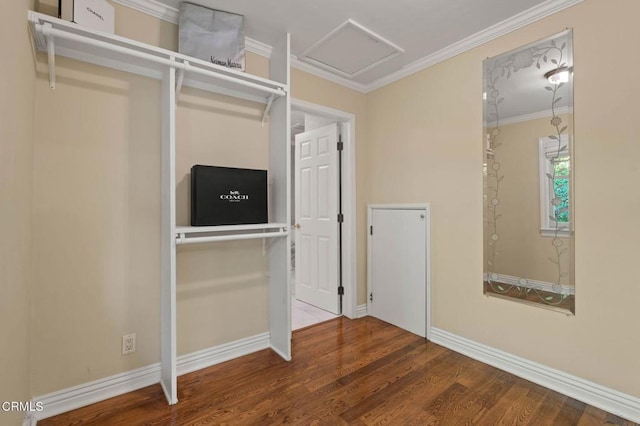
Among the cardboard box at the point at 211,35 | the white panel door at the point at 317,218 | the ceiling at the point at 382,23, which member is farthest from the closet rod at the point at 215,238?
the ceiling at the point at 382,23

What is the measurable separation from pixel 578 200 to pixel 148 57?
274 centimetres

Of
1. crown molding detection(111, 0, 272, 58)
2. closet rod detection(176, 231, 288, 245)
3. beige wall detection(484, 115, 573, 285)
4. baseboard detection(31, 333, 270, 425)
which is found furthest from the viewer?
beige wall detection(484, 115, 573, 285)

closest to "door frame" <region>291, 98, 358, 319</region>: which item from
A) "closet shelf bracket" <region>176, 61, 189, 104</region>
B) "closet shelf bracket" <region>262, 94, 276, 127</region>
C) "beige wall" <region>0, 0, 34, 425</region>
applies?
"closet shelf bracket" <region>262, 94, 276, 127</region>

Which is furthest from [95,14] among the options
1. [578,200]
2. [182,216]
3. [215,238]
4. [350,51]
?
[578,200]

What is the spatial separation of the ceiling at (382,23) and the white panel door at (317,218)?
2.84 ft

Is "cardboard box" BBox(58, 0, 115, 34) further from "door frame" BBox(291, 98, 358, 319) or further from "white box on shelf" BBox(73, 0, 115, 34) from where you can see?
"door frame" BBox(291, 98, 358, 319)

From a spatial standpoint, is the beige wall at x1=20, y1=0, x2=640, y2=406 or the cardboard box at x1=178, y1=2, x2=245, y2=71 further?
the cardboard box at x1=178, y1=2, x2=245, y2=71

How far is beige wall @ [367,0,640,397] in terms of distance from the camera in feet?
5.54

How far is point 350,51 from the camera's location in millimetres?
2523

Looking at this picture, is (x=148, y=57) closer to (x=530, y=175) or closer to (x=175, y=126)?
(x=175, y=126)

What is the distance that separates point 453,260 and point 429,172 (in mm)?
797

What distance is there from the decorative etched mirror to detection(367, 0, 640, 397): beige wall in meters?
0.06

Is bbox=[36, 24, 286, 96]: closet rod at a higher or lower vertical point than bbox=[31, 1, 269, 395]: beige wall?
higher

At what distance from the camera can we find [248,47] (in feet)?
7.82
